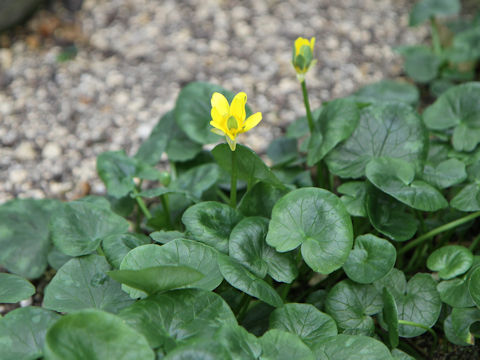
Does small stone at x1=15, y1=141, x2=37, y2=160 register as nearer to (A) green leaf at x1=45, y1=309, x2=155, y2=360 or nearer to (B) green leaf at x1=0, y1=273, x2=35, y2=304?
(B) green leaf at x1=0, y1=273, x2=35, y2=304

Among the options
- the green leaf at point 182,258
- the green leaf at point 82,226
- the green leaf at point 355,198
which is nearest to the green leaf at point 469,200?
the green leaf at point 355,198

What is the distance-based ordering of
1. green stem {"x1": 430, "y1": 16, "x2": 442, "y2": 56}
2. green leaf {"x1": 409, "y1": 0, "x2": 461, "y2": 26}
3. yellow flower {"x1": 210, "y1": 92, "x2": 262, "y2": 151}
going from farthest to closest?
green stem {"x1": 430, "y1": 16, "x2": 442, "y2": 56} → green leaf {"x1": 409, "y1": 0, "x2": 461, "y2": 26} → yellow flower {"x1": 210, "y1": 92, "x2": 262, "y2": 151}

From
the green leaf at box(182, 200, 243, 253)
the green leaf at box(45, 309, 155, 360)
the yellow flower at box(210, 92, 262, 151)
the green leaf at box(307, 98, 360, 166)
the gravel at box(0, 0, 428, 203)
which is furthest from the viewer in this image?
the gravel at box(0, 0, 428, 203)

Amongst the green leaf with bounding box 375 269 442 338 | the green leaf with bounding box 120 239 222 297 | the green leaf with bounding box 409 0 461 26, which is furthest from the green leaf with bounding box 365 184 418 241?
the green leaf with bounding box 409 0 461 26

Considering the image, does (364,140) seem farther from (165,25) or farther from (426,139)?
(165,25)

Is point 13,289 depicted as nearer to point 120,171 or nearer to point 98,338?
point 98,338

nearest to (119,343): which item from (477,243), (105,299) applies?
(105,299)
